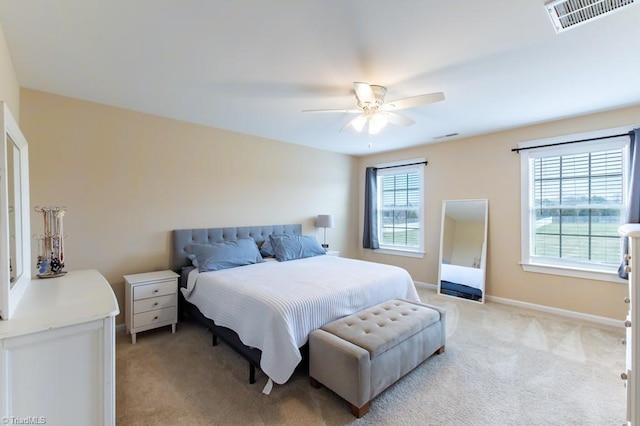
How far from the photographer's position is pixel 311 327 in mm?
2197

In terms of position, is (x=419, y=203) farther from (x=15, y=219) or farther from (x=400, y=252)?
(x=15, y=219)

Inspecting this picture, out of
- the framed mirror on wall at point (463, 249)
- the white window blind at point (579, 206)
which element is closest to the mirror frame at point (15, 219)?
the framed mirror on wall at point (463, 249)

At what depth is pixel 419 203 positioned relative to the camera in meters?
5.05

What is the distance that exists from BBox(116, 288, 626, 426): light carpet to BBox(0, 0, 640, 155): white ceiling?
2531 mm

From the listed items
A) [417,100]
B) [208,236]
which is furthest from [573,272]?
[208,236]

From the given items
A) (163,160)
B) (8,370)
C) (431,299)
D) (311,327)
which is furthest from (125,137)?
(431,299)

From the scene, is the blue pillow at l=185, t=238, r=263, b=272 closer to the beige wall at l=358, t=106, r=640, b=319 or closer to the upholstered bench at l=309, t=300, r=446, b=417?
the upholstered bench at l=309, t=300, r=446, b=417

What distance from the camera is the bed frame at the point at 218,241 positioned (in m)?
2.25

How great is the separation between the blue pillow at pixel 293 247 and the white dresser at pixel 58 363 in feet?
8.15

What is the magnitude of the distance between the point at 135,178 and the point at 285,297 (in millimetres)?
2405

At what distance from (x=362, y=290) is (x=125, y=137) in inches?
124

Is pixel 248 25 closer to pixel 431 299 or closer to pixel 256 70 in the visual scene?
pixel 256 70

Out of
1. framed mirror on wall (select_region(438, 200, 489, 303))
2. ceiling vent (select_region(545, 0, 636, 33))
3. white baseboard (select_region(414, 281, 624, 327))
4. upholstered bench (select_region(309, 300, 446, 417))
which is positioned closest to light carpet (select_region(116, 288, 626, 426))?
upholstered bench (select_region(309, 300, 446, 417))

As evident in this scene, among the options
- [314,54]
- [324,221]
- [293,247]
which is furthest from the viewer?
[324,221]
